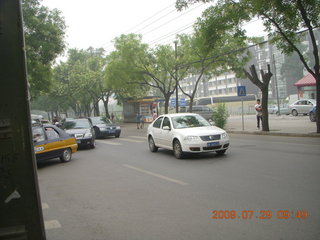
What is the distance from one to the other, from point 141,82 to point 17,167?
112 ft

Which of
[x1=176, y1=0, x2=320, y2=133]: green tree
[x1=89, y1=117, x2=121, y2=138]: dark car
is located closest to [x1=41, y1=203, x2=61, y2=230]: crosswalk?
[x1=176, y1=0, x2=320, y2=133]: green tree

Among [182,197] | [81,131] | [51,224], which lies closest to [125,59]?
[81,131]

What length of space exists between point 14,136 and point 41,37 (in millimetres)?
21943

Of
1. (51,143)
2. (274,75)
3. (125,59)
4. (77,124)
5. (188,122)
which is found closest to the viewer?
(51,143)

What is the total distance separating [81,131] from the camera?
53.8 ft

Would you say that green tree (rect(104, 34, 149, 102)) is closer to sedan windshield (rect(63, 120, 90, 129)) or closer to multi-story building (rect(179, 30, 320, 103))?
sedan windshield (rect(63, 120, 90, 129))

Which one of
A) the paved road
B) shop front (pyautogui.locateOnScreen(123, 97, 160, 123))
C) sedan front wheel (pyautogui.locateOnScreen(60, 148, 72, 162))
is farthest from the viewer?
shop front (pyautogui.locateOnScreen(123, 97, 160, 123))

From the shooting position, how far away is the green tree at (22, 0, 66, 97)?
850 inches

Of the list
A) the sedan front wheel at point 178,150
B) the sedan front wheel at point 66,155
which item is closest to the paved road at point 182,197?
the sedan front wheel at point 178,150

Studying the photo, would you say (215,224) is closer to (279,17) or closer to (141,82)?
(279,17)

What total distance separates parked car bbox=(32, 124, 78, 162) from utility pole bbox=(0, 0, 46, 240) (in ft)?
26.2

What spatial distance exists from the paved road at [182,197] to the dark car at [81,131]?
558 cm

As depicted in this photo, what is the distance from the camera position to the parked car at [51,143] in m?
10.7

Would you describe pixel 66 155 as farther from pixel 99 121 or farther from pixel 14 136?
pixel 99 121
